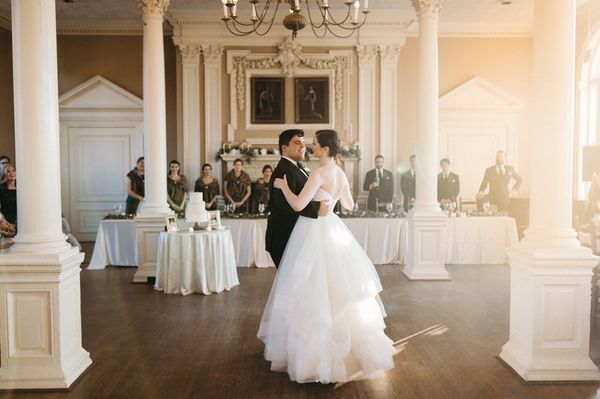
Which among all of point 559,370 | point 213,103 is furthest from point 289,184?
point 213,103

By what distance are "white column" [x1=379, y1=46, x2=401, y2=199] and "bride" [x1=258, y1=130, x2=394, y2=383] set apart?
24.5ft

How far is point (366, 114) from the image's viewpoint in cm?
1136

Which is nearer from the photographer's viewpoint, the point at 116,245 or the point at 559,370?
the point at 559,370

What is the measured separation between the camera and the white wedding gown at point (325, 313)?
370 centimetres

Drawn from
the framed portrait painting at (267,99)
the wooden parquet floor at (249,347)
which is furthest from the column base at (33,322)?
the framed portrait painting at (267,99)

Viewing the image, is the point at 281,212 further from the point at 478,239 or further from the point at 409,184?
the point at 409,184

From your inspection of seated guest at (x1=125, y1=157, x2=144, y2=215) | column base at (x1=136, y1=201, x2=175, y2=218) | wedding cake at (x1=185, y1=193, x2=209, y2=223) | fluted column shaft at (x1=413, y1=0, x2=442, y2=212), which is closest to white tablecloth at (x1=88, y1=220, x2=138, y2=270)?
seated guest at (x1=125, y1=157, x2=144, y2=215)

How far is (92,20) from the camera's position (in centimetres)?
1113

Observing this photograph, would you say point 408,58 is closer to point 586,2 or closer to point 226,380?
point 586,2

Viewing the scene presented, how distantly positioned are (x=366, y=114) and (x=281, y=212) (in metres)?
7.49

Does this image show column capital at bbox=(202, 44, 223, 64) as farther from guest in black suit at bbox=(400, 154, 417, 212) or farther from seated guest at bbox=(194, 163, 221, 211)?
guest in black suit at bbox=(400, 154, 417, 212)

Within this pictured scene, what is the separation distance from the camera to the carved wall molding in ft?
36.7

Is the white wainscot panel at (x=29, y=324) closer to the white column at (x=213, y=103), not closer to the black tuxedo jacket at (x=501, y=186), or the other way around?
the white column at (x=213, y=103)

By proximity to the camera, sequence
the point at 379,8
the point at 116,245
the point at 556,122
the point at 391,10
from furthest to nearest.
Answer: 1. the point at 391,10
2. the point at 379,8
3. the point at 116,245
4. the point at 556,122
